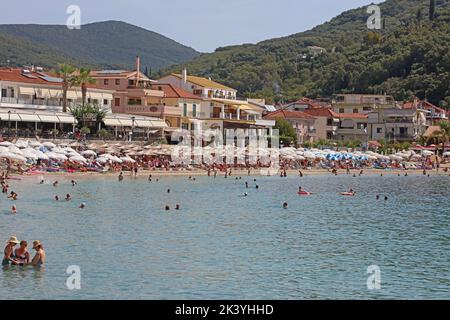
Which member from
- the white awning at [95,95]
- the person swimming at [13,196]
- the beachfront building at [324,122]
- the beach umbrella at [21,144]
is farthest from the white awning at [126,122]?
the beachfront building at [324,122]

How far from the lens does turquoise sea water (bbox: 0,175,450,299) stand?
22734 millimetres

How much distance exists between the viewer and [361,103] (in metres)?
125

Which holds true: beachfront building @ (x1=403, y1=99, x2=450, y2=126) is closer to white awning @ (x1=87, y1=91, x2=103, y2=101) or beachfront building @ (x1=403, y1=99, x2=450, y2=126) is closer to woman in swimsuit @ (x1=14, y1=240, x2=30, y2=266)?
white awning @ (x1=87, y1=91, x2=103, y2=101)

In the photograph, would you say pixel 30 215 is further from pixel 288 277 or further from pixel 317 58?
pixel 317 58

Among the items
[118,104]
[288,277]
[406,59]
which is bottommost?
[288,277]

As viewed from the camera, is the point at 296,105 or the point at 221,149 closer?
the point at 221,149

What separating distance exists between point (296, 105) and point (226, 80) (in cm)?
5783

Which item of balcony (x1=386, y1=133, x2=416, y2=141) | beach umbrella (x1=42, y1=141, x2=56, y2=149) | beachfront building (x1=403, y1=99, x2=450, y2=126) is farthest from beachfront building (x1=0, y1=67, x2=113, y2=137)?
beachfront building (x1=403, y1=99, x2=450, y2=126)

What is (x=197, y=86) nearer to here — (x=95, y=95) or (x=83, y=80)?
(x=95, y=95)

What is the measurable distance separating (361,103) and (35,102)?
63.7 meters

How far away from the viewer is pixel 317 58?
18950 cm

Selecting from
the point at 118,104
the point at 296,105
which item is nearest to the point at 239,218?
the point at 118,104

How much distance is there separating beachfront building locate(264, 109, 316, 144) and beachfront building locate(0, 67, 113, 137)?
3143cm
